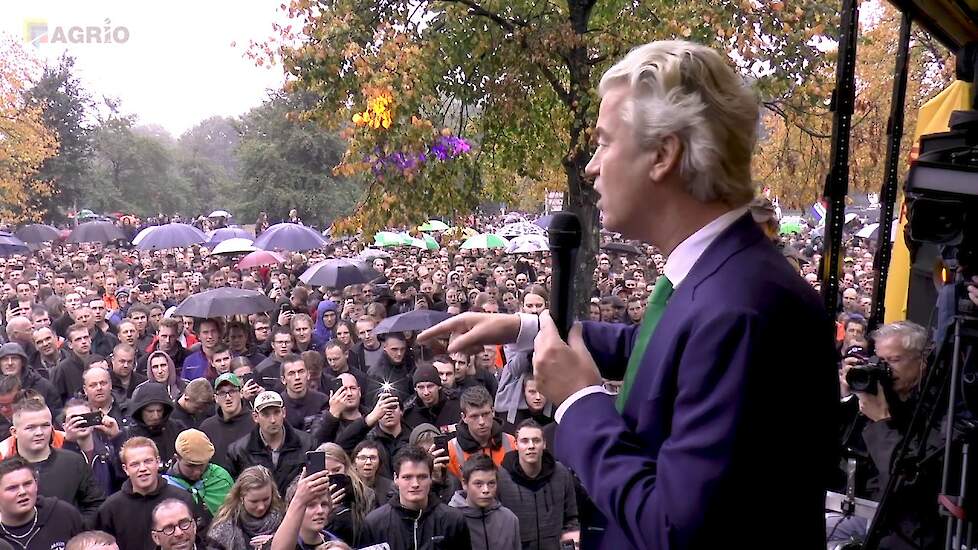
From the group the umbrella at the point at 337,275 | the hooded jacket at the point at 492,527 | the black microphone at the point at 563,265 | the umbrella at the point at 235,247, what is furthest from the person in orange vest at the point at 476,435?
the umbrella at the point at 235,247

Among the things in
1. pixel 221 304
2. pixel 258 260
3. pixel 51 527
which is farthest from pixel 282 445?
pixel 258 260

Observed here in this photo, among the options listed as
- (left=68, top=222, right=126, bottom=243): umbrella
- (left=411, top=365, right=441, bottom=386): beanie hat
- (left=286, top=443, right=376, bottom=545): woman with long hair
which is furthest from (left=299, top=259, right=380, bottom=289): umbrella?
(left=68, top=222, right=126, bottom=243): umbrella

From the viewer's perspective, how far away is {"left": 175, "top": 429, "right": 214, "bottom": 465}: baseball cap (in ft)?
18.3

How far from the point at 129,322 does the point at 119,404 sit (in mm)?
2651

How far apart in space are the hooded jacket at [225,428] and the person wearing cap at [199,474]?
27.6 inches

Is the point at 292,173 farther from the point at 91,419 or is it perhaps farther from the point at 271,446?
the point at 271,446

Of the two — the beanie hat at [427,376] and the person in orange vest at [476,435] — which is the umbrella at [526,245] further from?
the person in orange vest at [476,435]

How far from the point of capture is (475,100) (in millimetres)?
10391

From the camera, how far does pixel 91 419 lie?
19.7 ft

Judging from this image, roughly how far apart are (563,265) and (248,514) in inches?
148

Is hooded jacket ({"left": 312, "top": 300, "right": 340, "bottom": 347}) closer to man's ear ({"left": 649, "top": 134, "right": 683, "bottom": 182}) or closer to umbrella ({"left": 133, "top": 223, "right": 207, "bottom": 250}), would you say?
umbrella ({"left": 133, "top": 223, "right": 207, "bottom": 250})

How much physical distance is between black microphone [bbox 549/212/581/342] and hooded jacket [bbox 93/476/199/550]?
4.05 m

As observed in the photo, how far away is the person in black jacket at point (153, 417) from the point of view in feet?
21.0

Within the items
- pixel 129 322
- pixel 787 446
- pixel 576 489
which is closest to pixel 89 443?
pixel 576 489
